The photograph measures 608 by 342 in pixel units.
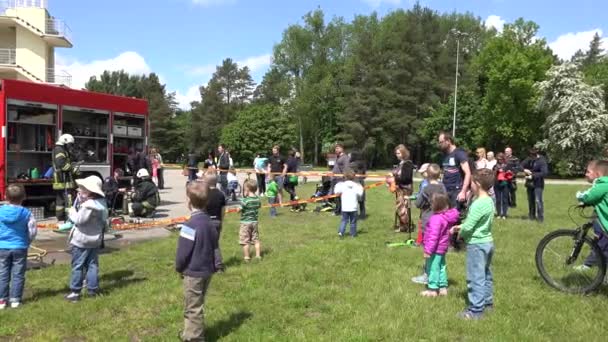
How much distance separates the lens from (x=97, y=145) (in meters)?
15.5

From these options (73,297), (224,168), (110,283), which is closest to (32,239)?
(73,297)

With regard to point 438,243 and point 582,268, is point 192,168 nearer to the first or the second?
point 438,243

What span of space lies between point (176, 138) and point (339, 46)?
30.2 m

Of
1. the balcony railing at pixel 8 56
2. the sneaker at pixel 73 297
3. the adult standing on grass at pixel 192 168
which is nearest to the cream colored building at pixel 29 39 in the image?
the balcony railing at pixel 8 56

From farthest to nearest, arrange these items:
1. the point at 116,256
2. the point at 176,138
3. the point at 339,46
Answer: the point at 176,138 → the point at 339,46 → the point at 116,256

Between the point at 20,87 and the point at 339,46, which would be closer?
the point at 20,87

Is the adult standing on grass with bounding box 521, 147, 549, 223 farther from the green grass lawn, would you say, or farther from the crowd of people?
the green grass lawn

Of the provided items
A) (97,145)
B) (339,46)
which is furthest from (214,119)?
(97,145)

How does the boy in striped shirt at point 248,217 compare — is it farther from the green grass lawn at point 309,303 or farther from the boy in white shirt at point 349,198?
the boy in white shirt at point 349,198

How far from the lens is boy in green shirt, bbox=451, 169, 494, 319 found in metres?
6.08

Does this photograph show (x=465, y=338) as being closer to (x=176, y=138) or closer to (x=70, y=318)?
(x=70, y=318)

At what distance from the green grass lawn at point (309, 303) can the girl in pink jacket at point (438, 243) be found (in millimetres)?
201

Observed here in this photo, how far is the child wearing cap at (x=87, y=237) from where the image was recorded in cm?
680

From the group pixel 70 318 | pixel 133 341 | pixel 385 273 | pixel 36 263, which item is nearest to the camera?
pixel 133 341
